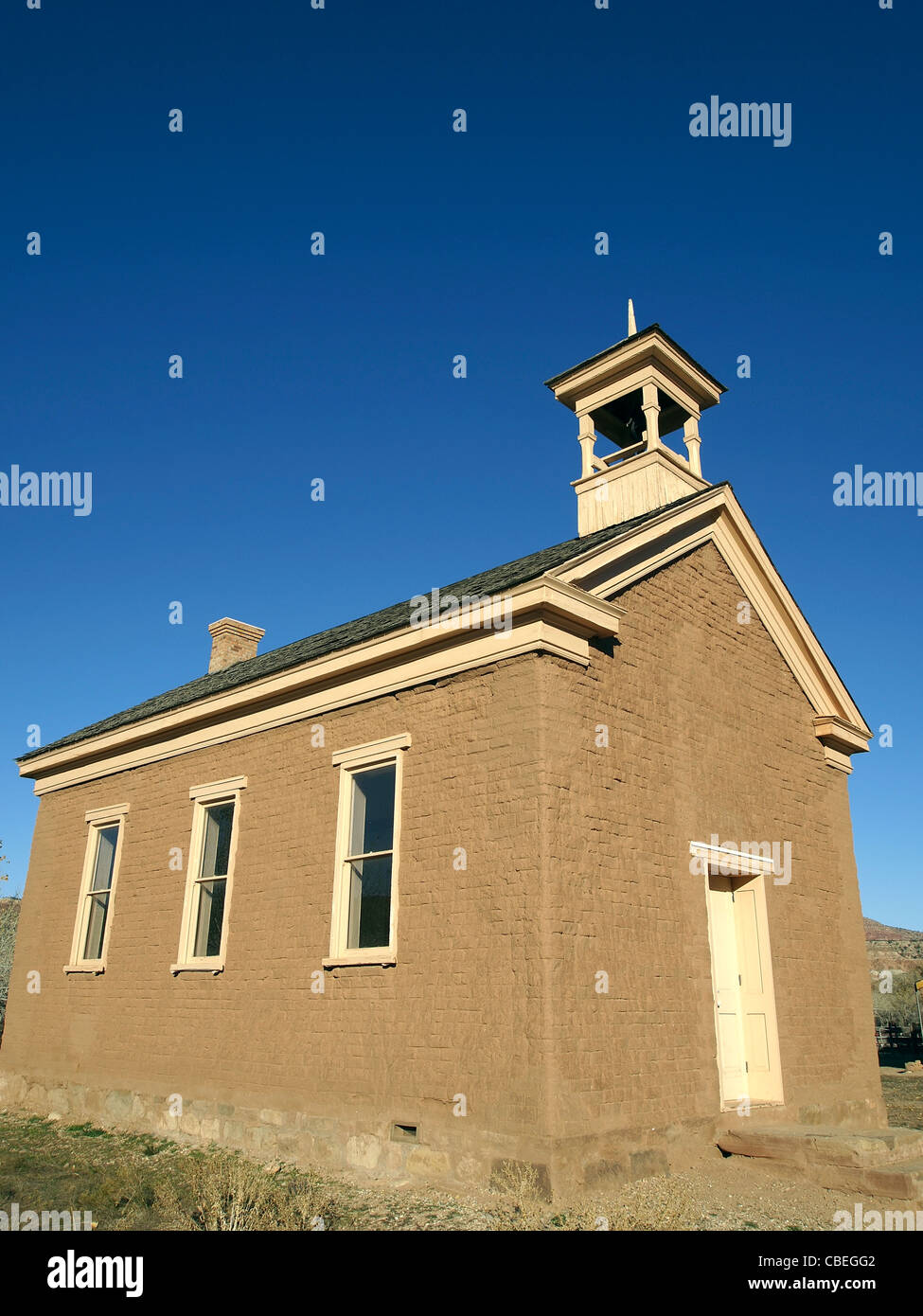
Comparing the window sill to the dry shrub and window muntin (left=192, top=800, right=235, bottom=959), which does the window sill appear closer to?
the dry shrub

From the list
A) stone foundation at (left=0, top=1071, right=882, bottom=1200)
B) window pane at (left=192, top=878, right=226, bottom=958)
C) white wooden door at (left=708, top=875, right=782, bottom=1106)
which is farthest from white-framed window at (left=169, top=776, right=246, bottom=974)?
white wooden door at (left=708, top=875, right=782, bottom=1106)

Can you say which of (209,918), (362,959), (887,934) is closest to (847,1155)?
(362,959)

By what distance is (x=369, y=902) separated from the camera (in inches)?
413

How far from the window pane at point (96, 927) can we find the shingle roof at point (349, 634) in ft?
8.72

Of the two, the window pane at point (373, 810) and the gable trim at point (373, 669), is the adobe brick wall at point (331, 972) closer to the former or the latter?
the gable trim at point (373, 669)

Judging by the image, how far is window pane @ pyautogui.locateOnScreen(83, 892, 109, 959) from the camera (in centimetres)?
1480

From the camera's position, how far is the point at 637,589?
11.0m

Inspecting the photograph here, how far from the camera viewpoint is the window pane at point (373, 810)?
10.7m

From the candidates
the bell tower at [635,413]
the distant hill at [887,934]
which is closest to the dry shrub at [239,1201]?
the bell tower at [635,413]

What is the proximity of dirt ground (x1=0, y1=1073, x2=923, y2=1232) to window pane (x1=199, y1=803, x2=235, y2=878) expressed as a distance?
12.0 ft

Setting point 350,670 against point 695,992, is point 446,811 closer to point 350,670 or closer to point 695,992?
point 350,670

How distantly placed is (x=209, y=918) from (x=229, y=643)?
8.54 m

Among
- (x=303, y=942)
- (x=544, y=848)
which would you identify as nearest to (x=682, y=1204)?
(x=544, y=848)
